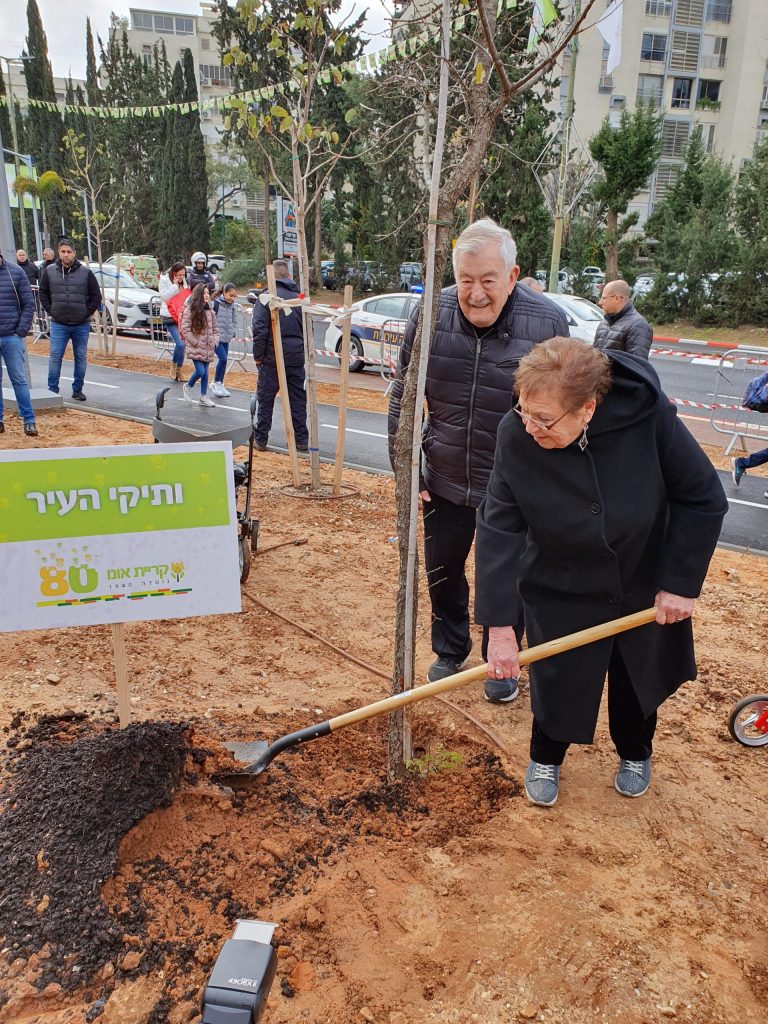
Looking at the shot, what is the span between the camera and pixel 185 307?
1064cm

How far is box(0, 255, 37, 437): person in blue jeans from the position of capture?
26.3 feet

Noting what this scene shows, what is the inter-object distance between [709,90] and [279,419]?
151 ft

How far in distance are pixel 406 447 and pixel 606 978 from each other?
1708 mm

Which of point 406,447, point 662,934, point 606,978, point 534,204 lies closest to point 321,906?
point 606,978

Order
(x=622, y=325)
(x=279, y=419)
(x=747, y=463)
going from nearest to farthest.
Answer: (x=622, y=325)
(x=747, y=463)
(x=279, y=419)

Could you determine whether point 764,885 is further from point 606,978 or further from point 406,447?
point 406,447

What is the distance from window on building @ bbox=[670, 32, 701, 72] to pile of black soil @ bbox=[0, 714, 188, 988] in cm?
5121

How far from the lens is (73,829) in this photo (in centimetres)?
240

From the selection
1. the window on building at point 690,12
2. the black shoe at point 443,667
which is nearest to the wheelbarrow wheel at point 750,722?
the black shoe at point 443,667

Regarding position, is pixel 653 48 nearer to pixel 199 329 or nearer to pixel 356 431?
pixel 199 329

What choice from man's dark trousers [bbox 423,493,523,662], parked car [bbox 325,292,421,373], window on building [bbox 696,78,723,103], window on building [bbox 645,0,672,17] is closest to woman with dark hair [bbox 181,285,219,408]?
parked car [bbox 325,292,421,373]

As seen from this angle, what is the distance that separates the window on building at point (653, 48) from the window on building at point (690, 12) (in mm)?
1222

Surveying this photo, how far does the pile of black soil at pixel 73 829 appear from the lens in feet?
6.93

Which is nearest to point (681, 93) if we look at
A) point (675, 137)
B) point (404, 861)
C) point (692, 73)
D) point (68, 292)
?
point (692, 73)
